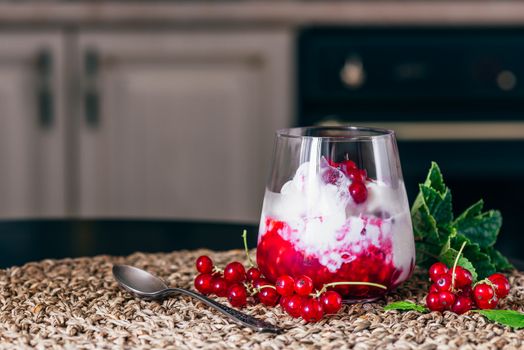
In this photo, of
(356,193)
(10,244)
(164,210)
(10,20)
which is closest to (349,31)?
(164,210)

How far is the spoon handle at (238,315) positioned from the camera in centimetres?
71

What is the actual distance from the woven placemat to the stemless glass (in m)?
0.04

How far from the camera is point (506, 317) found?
74cm

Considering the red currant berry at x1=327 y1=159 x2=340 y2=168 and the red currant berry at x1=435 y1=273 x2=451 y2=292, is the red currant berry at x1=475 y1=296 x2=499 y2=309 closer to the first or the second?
the red currant berry at x1=435 y1=273 x2=451 y2=292

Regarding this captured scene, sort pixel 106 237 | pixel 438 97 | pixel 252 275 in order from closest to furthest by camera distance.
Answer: pixel 252 275, pixel 106 237, pixel 438 97

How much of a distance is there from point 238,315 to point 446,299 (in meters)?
0.18

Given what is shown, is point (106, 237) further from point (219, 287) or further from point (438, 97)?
point (438, 97)

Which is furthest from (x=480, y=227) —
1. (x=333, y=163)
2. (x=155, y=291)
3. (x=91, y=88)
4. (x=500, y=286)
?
(x=91, y=88)

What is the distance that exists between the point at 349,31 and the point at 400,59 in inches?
5.4

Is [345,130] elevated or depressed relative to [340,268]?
elevated

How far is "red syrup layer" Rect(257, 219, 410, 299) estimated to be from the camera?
0.77 meters

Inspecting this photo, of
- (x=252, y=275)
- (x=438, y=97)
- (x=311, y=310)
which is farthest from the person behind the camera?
(x=438, y=97)

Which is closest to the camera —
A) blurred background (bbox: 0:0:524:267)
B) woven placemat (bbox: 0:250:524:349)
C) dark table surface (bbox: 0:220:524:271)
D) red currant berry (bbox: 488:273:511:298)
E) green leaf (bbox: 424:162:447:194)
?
woven placemat (bbox: 0:250:524:349)

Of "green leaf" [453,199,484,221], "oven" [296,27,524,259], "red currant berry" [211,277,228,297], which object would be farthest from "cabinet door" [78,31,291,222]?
"red currant berry" [211,277,228,297]
